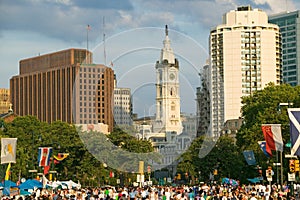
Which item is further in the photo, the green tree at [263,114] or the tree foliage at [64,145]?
the tree foliage at [64,145]

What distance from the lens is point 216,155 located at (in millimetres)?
128625

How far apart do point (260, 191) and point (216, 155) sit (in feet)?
222

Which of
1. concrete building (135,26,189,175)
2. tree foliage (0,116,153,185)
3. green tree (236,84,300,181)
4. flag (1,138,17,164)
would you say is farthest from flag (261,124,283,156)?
concrete building (135,26,189,175)

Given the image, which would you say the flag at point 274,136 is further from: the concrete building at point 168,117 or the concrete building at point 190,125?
the concrete building at point 190,125

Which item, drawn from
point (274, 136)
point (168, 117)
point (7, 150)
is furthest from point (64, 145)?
point (7, 150)

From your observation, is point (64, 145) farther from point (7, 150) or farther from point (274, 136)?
point (7, 150)

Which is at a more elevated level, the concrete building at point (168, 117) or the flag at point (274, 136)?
the concrete building at point (168, 117)

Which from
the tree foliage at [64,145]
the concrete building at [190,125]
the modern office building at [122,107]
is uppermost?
the modern office building at [122,107]

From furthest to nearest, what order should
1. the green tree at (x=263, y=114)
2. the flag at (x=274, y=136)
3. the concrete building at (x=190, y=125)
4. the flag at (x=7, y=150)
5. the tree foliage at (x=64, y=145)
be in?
the concrete building at (x=190, y=125)
the tree foliage at (x=64, y=145)
the green tree at (x=263, y=114)
the flag at (x=274, y=136)
the flag at (x=7, y=150)

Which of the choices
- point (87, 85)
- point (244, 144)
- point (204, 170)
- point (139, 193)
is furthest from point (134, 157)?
point (139, 193)

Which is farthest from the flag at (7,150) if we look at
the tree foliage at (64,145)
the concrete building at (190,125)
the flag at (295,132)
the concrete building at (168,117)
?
the concrete building at (190,125)

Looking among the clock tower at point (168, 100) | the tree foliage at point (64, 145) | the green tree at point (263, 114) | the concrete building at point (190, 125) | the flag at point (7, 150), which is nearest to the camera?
the flag at point (7, 150)

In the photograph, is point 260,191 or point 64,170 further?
point 64,170

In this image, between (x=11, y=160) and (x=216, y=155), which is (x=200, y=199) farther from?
(x=216, y=155)
